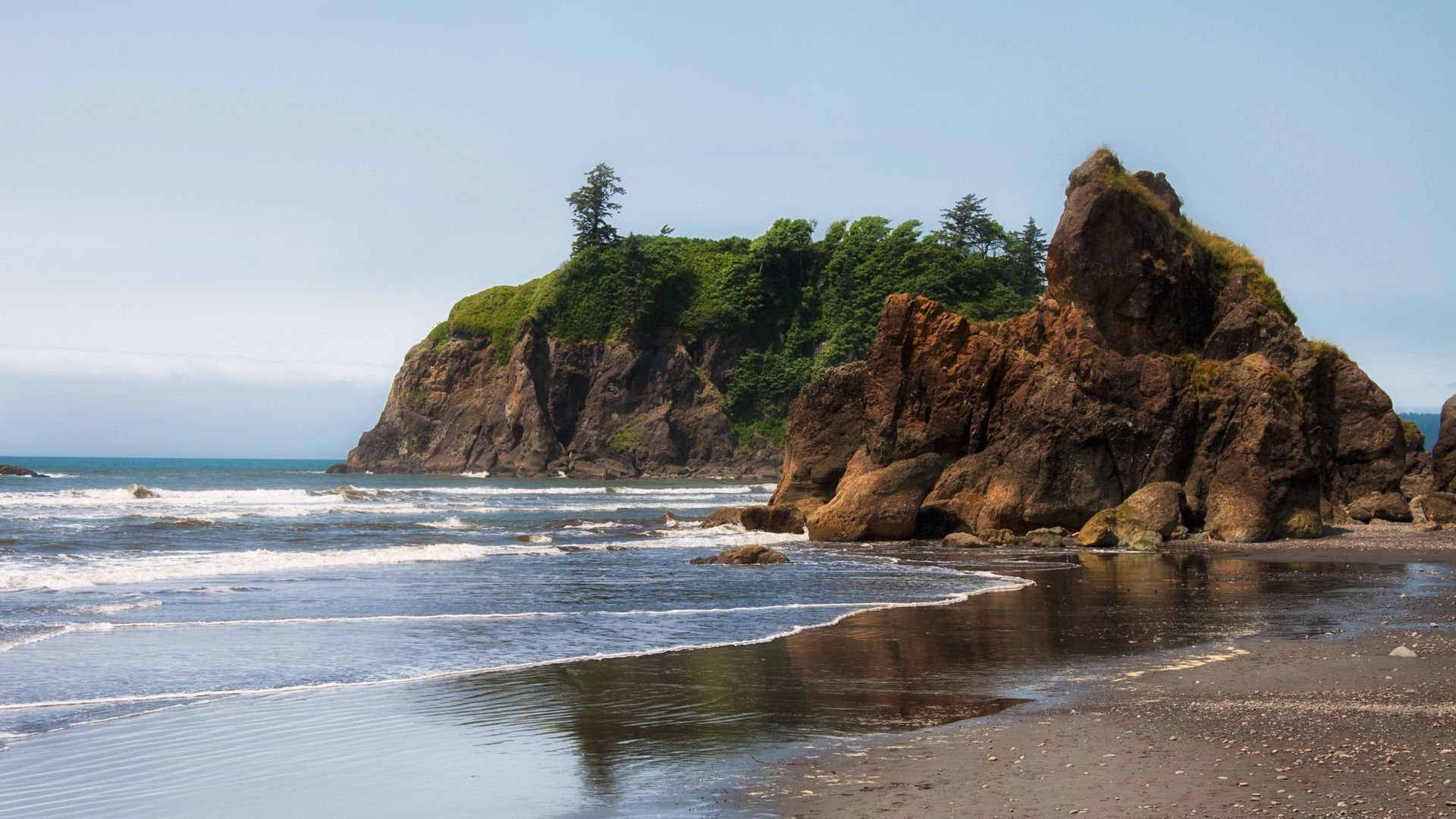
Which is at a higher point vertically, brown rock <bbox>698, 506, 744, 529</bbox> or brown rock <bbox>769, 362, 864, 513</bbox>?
brown rock <bbox>769, 362, 864, 513</bbox>

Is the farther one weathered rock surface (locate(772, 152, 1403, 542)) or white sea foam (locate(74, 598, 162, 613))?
weathered rock surface (locate(772, 152, 1403, 542))

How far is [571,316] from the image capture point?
102 metres

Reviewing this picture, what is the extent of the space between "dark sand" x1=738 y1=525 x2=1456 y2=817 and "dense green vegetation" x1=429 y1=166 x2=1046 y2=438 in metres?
81.2

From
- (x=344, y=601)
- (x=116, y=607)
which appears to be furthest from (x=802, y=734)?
(x=116, y=607)

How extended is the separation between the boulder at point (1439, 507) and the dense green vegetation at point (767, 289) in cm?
5948

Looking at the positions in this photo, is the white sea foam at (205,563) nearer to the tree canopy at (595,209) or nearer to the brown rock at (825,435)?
the brown rock at (825,435)

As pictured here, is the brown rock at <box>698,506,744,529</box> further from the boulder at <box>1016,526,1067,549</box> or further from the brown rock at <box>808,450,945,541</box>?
the boulder at <box>1016,526,1067,549</box>

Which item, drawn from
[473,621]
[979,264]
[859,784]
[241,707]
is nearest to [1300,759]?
[859,784]

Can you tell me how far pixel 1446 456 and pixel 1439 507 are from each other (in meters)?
8.27

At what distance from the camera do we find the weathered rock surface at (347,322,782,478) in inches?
3728

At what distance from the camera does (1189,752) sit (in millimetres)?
7934

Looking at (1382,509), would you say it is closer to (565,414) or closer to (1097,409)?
(1097,409)

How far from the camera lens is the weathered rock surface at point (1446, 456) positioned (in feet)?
127

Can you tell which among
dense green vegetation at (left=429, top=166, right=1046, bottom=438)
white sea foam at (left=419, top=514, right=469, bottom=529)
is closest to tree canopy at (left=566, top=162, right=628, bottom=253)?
dense green vegetation at (left=429, top=166, right=1046, bottom=438)
